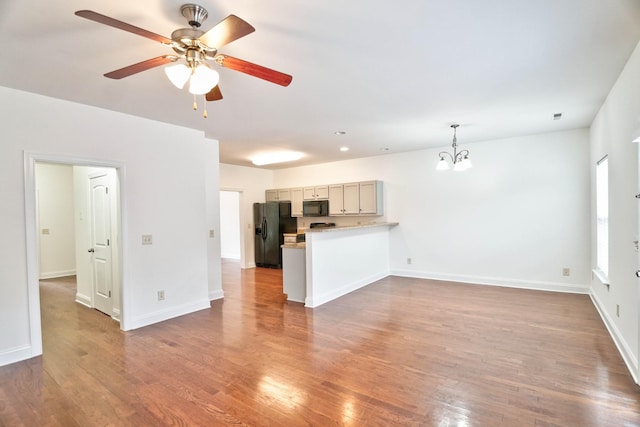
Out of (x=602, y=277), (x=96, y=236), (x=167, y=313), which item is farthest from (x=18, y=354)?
(x=602, y=277)

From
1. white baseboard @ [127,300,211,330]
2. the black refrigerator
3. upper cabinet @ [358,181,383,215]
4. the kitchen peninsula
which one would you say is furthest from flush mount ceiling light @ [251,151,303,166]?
white baseboard @ [127,300,211,330]

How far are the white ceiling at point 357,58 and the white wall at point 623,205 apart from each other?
0.72 feet

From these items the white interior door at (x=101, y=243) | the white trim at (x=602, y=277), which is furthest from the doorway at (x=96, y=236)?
the white trim at (x=602, y=277)

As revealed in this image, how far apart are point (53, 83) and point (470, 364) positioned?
4.42 meters

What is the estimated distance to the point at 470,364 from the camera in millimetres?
2730

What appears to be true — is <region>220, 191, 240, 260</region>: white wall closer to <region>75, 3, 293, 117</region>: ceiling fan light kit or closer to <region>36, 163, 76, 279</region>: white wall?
<region>36, 163, 76, 279</region>: white wall

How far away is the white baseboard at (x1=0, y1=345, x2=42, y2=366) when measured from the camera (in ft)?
9.29

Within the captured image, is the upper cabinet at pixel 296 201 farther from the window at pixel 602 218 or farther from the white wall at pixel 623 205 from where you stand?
the white wall at pixel 623 205

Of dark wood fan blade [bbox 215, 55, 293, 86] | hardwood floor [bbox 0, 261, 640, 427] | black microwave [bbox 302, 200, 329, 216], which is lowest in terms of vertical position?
hardwood floor [bbox 0, 261, 640, 427]

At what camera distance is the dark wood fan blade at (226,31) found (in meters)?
1.55

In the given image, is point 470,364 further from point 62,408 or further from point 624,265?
point 62,408

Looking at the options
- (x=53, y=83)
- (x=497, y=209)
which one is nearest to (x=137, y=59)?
(x=53, y=83)

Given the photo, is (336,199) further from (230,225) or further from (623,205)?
(623,205)

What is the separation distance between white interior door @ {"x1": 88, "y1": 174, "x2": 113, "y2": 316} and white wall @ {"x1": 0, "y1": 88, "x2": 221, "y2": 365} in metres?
0.69
